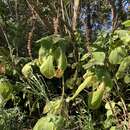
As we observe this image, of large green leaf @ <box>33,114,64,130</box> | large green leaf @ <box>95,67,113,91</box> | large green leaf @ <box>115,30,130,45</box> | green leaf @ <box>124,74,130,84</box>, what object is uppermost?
large green leaf @ <box>115,30,130,45</box>

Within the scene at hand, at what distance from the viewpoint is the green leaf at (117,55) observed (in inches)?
136

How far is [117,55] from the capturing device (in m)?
3.47

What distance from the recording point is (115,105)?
377 centimetres

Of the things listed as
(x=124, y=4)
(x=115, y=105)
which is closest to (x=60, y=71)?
(x=115, y=105)

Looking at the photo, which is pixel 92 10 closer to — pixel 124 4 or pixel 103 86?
pixel 124 4

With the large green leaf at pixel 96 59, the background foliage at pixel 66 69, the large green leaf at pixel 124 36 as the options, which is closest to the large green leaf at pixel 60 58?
the background foliage at pixel 66 69

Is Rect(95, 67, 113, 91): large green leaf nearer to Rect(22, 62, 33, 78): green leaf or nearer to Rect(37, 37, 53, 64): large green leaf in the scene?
Rect(37, 37, 53, 64): large green leaf

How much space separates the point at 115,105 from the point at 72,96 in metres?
0.33

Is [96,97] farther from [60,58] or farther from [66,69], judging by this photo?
[66,69]

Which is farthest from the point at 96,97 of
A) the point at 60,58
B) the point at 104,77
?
the point at 60,58

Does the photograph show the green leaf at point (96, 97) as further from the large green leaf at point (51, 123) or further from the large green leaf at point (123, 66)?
the large green leaf at point (51, 123)

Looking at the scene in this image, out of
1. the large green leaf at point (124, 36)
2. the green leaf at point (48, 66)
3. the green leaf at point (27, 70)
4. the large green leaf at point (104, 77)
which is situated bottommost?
the large green leaf at point (104, 77)

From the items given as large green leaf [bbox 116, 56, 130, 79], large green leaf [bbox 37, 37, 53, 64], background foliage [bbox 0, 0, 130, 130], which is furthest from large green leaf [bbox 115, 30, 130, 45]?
large green leaf [bbox 37, 37, 53, 64]

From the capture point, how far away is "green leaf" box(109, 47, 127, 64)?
3463 mm
